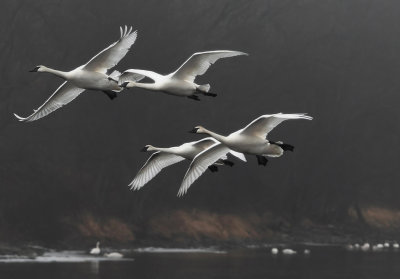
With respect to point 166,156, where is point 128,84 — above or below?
above

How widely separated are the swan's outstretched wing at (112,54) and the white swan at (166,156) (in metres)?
4.88

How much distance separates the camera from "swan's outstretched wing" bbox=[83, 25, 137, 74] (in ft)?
106

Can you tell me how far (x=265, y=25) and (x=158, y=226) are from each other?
24.1 m

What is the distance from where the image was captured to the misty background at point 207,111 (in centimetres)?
9706

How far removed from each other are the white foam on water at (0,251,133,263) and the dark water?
131cm

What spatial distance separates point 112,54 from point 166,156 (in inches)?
300

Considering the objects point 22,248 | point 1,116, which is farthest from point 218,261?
point 1,116

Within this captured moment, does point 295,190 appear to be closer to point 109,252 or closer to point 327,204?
point 327,204

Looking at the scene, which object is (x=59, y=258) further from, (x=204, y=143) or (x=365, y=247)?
(x=204, y=143)

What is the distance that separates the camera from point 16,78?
96938 mm

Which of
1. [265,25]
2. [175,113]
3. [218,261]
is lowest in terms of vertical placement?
[218,261]

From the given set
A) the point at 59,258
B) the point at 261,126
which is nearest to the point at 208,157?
the point at 261,126

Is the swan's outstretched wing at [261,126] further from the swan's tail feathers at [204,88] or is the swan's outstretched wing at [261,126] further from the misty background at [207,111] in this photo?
the misty background at [207,111]

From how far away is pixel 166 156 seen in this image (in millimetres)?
39656
